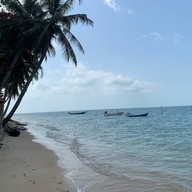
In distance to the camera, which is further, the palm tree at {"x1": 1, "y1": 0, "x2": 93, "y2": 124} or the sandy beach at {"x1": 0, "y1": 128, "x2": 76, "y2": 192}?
the palm tree at {"x1": 1, "y1": 0, "x2": 93, "y2": 124}

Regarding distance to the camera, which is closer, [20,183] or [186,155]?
[20,183]

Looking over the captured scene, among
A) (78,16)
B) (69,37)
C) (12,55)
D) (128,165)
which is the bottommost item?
(128,165)

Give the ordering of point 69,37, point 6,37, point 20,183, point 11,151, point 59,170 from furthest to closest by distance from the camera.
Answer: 1. point 69,37
2. point 6,37
3. point 11,151
4. point 59,170
5. point 20,183

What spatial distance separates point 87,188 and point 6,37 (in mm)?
14933

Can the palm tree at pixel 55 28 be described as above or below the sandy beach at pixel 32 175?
above

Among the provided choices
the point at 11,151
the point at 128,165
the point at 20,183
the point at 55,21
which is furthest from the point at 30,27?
the point at 20,183

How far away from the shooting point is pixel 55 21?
881 inches

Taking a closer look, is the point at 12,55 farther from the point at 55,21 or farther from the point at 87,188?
the point at 87,188

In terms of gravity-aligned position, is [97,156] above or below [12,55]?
below

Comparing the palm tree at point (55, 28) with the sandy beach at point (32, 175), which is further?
the palm tree at point (55, 28)

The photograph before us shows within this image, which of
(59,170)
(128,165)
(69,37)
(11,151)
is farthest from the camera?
(69,37)

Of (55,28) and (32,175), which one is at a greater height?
(55,28)

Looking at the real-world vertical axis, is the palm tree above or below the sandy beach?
above

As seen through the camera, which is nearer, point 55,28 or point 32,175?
point 32,175
